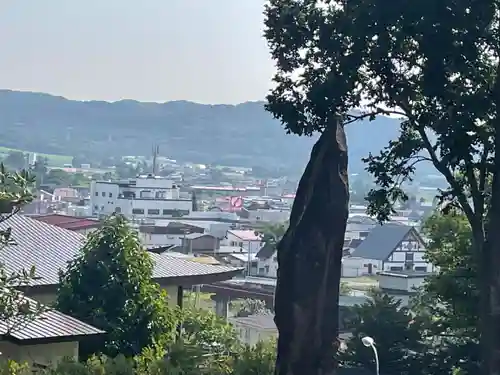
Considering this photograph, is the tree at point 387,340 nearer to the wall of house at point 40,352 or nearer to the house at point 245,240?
the wall of house at point 40,352

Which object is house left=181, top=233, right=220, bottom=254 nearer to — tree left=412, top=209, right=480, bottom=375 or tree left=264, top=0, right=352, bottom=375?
tree left=412, top=209, right=480, bottom=375

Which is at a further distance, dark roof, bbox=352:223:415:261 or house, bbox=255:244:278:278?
house, bbox=255:244:278:278

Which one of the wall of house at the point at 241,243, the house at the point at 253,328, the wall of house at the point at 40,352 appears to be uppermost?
the wall of house at the point at 40,352

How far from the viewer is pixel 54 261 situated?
1727cm

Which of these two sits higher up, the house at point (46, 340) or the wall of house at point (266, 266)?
the house at point (46, 340)

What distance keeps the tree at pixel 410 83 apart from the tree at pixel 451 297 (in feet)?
9.53

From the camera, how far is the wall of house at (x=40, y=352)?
12.7 m

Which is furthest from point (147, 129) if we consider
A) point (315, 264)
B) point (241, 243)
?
point (315, 264)

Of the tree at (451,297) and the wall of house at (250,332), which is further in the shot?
the wall of house at (250,332)

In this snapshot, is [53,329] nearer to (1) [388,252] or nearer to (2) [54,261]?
(2) [54,261]

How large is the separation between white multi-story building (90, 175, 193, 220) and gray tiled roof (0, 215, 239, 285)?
A: 53.1 meters

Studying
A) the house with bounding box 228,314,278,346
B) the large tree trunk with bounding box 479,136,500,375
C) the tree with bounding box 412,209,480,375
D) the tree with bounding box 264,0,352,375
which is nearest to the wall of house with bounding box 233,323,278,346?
the house with bounding box 228,314,278,346

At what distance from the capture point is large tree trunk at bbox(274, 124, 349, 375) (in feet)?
26.3

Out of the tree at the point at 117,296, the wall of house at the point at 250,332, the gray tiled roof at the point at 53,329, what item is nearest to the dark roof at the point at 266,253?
the wall of house at the point at 250,332
